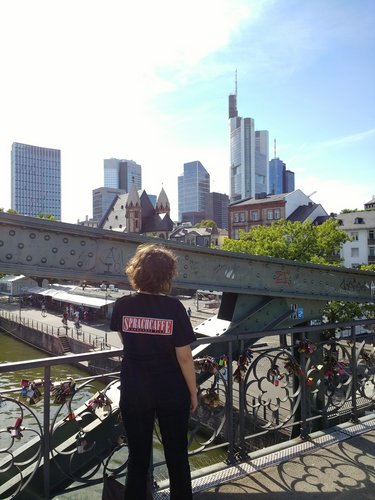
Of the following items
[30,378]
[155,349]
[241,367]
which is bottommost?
[30,378]

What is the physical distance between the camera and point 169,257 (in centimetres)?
273

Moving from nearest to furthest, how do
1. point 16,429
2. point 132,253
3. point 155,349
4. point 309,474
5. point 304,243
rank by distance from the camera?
point 155,349
point 16,429
point 309,474
point 132,253
point 304,243

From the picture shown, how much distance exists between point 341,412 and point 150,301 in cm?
328

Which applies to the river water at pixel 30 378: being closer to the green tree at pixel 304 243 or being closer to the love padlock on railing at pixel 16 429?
the love padlock on railing at pixel 16 429

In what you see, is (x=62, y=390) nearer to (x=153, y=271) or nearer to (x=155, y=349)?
(x=155, y=349)

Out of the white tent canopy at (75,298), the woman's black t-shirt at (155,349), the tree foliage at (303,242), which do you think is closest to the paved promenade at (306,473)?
the woman's black t-shirt at (155,349)

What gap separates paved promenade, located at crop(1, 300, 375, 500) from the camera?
10.7ft

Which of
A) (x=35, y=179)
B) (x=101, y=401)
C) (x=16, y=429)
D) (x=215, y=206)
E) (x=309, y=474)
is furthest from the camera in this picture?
(x=215, y=206)

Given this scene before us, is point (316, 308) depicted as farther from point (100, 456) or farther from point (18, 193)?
point (18, 193)

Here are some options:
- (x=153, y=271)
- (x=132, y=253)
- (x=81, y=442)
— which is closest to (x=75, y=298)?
(x=132, y=253)

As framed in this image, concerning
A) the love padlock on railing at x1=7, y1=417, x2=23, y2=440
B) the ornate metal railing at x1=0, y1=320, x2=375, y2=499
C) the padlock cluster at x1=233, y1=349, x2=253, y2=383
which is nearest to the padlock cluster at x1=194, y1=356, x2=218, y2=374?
the ornate metal railing at x1=0, y1=320, x2=375, y2=499

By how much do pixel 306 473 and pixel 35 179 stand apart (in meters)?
158

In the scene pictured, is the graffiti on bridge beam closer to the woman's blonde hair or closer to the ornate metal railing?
the ornate metal railing

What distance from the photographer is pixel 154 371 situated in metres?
2.52
